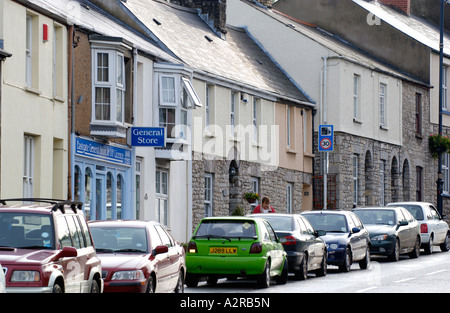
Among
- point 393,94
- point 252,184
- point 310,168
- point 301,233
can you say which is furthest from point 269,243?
point 393,94

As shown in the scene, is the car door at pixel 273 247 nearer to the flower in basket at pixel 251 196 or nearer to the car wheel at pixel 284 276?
the car wheel at pixel 284 276

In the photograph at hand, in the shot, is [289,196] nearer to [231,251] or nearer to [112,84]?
[112,84]

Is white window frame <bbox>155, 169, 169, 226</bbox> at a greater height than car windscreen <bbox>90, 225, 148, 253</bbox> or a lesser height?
greater

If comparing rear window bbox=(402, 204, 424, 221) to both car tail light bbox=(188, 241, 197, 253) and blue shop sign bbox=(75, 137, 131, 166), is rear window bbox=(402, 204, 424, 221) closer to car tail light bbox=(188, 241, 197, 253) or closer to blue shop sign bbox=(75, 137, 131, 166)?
blue shop sign bbox=(75, 137, 131, 166)

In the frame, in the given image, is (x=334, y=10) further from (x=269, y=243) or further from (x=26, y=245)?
(x=26, y=245)

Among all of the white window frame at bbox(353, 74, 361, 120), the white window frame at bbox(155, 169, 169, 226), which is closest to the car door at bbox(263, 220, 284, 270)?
the white window frame at bbox(155, 169, 169, 226)

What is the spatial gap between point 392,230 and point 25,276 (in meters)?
20.2

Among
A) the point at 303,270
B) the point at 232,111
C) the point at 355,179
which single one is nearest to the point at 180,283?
the point at 303,270

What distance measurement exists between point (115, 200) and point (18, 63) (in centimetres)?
661

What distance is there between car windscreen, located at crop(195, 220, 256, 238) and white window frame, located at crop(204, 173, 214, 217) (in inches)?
613

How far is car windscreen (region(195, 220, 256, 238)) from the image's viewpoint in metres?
22.6

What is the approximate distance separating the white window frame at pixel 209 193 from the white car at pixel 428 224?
20.4 ft

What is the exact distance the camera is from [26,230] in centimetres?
1520

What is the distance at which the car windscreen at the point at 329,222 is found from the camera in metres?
29.0
